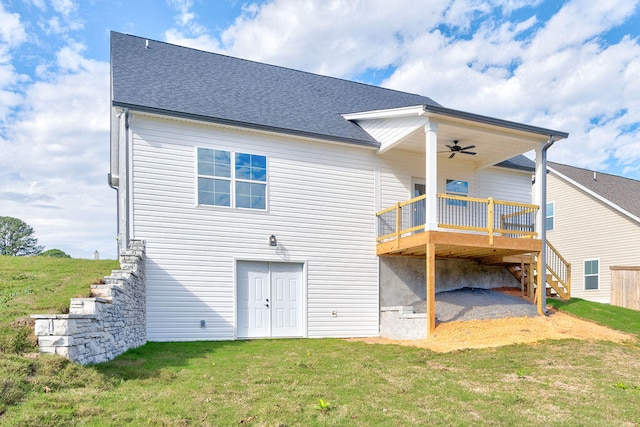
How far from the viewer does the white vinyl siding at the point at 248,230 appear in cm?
969

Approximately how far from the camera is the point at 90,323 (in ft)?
19.2

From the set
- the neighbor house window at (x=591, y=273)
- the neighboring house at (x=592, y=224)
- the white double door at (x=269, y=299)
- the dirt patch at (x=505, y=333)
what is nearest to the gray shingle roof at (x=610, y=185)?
the neighboring house at (x=592, y=224)

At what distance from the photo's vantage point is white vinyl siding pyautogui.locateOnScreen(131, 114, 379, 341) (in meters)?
9.69

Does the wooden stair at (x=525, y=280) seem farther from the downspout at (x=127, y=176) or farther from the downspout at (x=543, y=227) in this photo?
the downspout at (x=127, y=176)

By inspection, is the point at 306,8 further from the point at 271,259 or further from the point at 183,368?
the point at 183,368

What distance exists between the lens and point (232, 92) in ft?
39.6

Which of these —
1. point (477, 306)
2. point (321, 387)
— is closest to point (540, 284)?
point (477, 306)

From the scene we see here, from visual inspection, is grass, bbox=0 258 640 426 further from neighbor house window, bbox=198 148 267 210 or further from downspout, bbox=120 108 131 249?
neighbor house window, bbox=198 148 267 210

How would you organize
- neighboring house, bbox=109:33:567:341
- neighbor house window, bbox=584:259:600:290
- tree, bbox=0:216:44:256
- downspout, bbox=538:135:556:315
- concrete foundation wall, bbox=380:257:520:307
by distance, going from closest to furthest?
1. neighboring house, bbox=109:33:567:341
2. downspout, bbox=538:135:556:315
3. concrete foundation wall, bbox=380:257:520:307
4. neighbor house window, bbox=584:259:600:290
5. tree, bbox=0:216:44:256

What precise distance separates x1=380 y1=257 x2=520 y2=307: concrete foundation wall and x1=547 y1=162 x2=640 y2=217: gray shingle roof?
9651mm

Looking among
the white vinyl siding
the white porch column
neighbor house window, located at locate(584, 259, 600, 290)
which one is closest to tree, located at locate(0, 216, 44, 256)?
the white vinyl siding

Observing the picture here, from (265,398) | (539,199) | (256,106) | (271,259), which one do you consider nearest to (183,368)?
(265,398)

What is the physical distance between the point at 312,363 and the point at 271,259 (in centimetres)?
387

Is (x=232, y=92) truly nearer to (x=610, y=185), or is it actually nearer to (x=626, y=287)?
(x=626, y=287)
